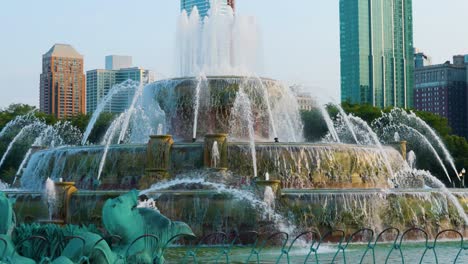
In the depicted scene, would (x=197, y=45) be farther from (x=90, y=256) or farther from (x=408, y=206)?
(x=90, y=256)

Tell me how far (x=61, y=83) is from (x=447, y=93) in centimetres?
6031

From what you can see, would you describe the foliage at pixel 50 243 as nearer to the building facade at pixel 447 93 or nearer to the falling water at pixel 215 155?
the falling water at pixel 215 155

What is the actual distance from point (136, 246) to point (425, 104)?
136444 millimetres

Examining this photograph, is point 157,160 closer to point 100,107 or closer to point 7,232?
point 100,107

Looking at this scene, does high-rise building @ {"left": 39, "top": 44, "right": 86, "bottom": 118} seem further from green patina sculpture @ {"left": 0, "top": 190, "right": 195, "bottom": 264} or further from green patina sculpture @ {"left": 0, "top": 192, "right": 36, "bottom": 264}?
green patina sculpture @ {"left": 0, "top": 192, "right": 36, "bottom": 264}

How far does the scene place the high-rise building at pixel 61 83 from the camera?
13638 cm

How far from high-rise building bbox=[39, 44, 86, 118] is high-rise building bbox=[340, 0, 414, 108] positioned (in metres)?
51.5

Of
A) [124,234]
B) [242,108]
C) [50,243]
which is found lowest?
[50,243]

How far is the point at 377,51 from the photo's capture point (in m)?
175

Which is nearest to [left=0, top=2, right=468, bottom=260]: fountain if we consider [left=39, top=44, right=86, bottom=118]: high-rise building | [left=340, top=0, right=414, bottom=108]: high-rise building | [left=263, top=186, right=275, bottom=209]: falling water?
[left=263, top=186, right=275, bottom=209]: falling water

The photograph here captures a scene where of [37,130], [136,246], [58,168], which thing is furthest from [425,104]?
[136,246]

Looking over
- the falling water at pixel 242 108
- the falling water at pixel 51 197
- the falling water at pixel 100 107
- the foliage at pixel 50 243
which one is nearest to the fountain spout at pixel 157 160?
the falling water at pixel 51 197

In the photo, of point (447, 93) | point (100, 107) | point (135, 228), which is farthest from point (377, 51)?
point (135, 228)

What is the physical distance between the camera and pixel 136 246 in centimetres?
1344
